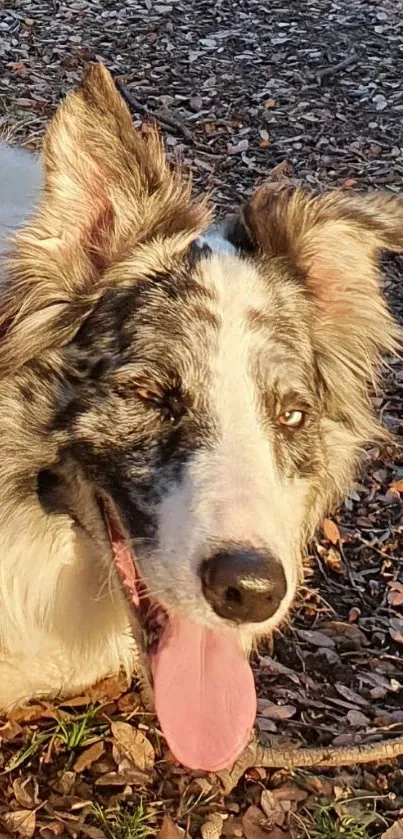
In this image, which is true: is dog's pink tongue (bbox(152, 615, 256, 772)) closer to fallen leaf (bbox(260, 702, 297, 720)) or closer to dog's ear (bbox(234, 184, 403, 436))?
fallen leaf (bbox(260, 702, 297, 720))

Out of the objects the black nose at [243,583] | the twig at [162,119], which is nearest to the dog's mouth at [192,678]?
the black nose at [243,583]

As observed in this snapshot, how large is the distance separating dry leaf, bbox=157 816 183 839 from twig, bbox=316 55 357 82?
22.5 ft

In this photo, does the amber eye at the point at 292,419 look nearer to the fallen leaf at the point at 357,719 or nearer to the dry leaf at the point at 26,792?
the fallen leaf at the point at 357,719

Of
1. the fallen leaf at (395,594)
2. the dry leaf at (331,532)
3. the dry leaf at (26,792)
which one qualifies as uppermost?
the dry leaf at (26,792)

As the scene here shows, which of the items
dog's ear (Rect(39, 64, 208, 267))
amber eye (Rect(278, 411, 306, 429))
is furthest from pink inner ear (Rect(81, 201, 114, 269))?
amber eye (Rect(278, 411, 306, 429))

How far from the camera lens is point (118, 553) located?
2971mm

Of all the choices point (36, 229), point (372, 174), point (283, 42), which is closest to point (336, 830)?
point (36, 229)

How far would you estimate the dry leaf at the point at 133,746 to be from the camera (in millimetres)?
3541

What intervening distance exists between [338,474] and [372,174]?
4.55m

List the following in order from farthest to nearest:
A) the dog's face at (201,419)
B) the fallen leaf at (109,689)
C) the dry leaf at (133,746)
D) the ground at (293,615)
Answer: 1. the fallen leaf at (109,689)
2. the dry leaf at (133,746)
3. the ground at (293,615)
4. the dog's face at (201,419)

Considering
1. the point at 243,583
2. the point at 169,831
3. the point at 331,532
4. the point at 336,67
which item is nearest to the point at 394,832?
the point at 169,831

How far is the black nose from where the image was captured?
253cm

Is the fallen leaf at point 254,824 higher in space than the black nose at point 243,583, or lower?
lower

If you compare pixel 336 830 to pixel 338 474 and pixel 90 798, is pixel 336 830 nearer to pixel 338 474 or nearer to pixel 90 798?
pixel 90 798
